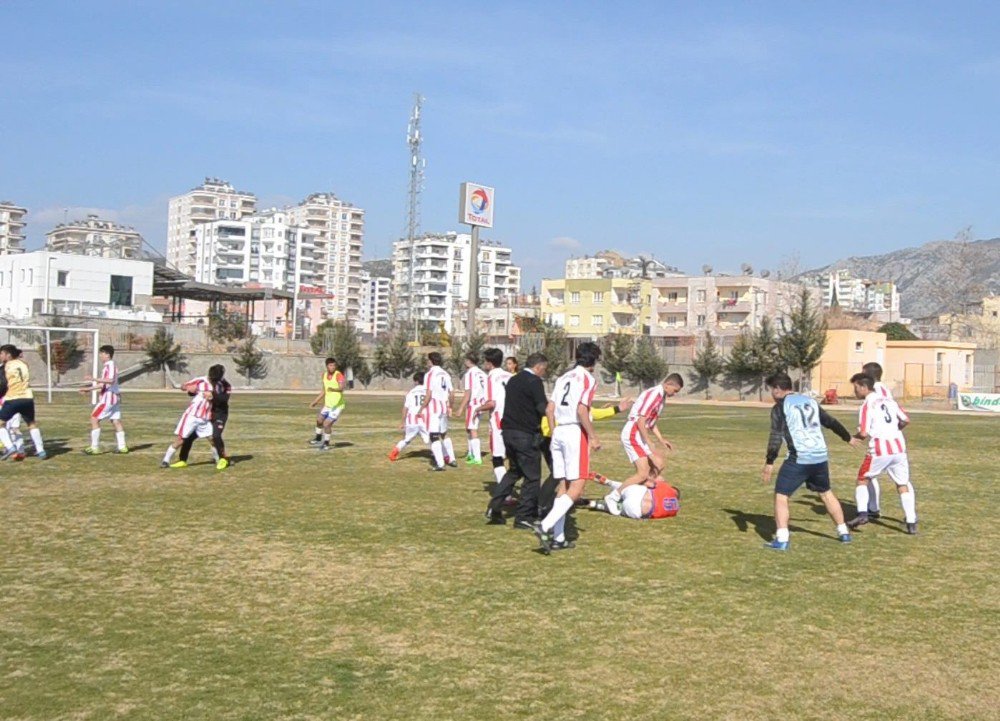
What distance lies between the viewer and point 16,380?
16094 millimetres

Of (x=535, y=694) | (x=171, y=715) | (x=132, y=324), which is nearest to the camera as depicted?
(x=171, y=715)

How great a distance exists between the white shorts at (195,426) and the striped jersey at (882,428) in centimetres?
969

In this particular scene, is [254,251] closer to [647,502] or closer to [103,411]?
[103,411]

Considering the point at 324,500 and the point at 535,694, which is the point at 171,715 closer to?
the point at 535,694

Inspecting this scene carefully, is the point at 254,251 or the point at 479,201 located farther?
the point at 254,251

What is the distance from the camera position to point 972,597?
8.34 m

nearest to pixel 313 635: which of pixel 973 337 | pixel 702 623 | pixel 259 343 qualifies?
pixel 702 623

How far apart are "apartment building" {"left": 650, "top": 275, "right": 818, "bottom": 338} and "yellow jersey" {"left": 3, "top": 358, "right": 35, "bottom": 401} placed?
9550 cm

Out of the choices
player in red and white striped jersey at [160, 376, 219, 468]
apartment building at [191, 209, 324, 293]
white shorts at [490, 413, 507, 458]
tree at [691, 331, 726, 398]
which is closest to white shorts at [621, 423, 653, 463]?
white shorts at [490, 413, 507, 458]

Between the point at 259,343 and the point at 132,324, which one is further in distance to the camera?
the point at 259,343

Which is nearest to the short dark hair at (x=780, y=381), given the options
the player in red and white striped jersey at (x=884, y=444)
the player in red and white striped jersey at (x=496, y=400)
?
the player in red and white striped jersey at (x=884, y=444)

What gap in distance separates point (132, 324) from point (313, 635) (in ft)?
200

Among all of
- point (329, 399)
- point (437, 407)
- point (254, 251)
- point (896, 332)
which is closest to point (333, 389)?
point (329, 399)

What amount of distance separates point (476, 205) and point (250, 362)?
20522mm
